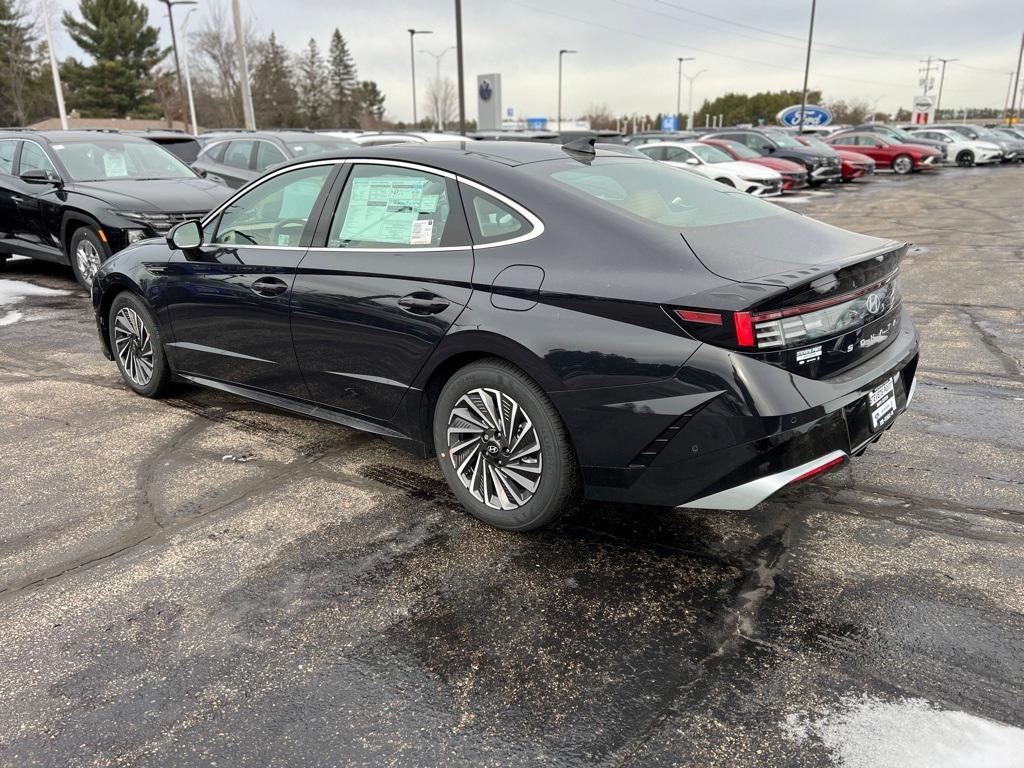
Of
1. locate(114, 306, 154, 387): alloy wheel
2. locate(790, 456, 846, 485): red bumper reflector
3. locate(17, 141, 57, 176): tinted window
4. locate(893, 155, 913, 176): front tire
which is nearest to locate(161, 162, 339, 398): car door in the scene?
locate(114, 306, 154, 387): alloy wheel

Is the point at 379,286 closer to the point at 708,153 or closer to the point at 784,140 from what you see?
the point at 708,153

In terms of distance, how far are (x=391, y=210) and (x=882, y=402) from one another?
7.48ft

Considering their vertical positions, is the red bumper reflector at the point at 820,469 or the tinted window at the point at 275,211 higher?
the tinted window at the point at 275,211

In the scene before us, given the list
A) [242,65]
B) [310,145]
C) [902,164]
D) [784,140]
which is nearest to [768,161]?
[784,140]

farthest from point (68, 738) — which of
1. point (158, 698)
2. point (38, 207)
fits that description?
point (38, 207)

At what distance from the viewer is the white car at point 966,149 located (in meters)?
33.3

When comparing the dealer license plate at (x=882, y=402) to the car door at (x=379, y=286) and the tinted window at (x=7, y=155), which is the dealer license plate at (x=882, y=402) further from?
the tinted window at (x=7, y=155)

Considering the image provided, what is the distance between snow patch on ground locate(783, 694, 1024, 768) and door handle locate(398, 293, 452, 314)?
199cm

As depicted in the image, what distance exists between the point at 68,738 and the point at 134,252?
11.8ft

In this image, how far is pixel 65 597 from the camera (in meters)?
2.99

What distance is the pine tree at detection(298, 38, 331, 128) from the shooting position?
8138 centimetres

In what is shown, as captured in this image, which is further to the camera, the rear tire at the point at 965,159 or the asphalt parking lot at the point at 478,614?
the rear tire at the point at 965,159

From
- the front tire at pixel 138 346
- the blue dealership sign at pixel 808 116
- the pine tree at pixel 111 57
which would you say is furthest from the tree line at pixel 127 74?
the front tire at pixel 138 346

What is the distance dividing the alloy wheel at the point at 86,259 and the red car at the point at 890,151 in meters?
27.8
